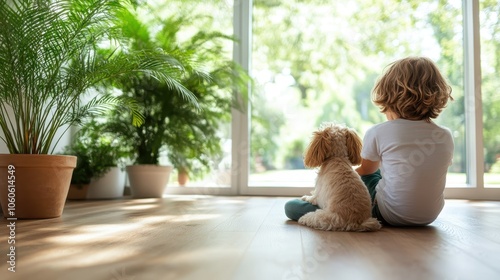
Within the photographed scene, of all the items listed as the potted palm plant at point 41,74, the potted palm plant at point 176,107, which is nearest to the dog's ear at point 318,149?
the potted palm plant at point 41,74

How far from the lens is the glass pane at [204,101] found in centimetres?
467

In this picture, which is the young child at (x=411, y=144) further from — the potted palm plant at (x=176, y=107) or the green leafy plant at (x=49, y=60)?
the potted palm plant at (x=176, y=107)

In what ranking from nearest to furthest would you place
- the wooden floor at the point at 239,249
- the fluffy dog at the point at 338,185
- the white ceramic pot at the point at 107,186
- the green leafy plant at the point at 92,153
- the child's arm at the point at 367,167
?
the wooden floor at the point at 239,249 < the fluffy dog at the point at 338,185 < the child's arm at the point at 367,167 < the green leafy plant at the point at 92,153 < the white ceramic pot at the point at 107,186

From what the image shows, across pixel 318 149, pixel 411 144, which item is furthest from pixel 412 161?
pixel 318 149

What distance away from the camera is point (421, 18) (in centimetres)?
498

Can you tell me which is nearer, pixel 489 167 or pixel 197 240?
pixel 197 240

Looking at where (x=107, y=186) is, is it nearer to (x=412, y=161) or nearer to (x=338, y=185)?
(x=338, y=185)

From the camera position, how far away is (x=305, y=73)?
513cm

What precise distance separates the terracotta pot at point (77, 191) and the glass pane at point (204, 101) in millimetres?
883

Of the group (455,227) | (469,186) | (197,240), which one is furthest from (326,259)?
(469,186)

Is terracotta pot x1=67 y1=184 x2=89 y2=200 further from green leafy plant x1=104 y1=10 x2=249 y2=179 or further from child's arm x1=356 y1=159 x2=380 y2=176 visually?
child's arm x1=356 y1=159 x2=380 y2=176

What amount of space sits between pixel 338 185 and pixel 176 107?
2.66 m

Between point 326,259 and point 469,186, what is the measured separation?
11.9ft

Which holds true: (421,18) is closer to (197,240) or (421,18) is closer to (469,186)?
(469,186)
